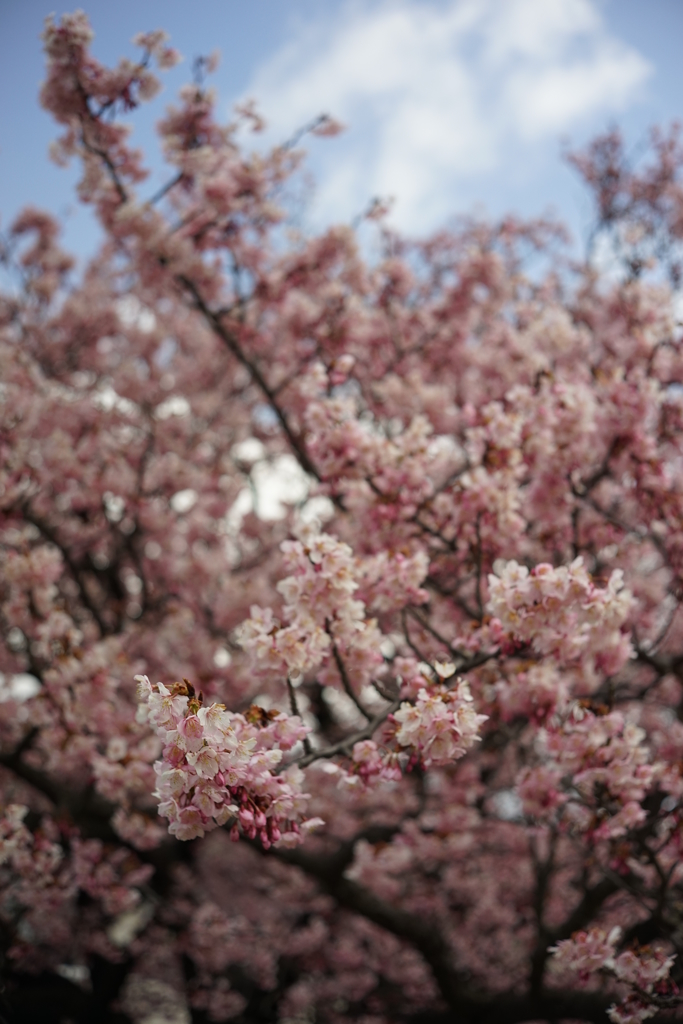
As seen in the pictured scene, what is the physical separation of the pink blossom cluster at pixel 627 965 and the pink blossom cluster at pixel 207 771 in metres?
1.51

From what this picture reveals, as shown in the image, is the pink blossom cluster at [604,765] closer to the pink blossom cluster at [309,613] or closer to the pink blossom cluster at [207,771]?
the pink blossom cluster at [309,613]

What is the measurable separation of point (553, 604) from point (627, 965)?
1.47m

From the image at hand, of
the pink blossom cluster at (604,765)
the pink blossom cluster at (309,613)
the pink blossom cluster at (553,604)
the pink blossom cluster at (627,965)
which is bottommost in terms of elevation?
the pink blossom cluster at (627,965)

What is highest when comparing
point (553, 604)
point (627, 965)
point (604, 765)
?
point (553, 604)

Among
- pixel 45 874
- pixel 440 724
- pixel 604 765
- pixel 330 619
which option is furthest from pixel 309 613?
pixel 45 874

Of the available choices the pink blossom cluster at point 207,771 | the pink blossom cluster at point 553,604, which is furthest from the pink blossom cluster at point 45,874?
the pink blossom cluster at point 553,604

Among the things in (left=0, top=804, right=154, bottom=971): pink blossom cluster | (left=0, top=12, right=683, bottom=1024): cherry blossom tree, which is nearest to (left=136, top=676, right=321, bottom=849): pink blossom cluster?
(left=0, top=12, right=683, bottom=1024): cherry blossom tree

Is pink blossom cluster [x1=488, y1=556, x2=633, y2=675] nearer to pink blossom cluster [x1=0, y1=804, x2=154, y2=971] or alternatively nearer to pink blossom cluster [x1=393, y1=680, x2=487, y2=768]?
pink blossom cluster [x1=393, y1=680, x2=487, y2=768]

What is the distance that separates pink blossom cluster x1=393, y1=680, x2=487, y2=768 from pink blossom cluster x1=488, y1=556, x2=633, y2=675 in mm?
415

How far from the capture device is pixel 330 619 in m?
2.52

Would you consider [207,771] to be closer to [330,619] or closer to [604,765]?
[330,619]

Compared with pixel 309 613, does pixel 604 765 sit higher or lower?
lower

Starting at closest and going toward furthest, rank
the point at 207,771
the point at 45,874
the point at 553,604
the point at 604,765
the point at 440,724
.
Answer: the point at 207,771
the point at 440,724
the point at 553,604
the point at 604,765
the point at 45,874

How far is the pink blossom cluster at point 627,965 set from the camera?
2453 mm
